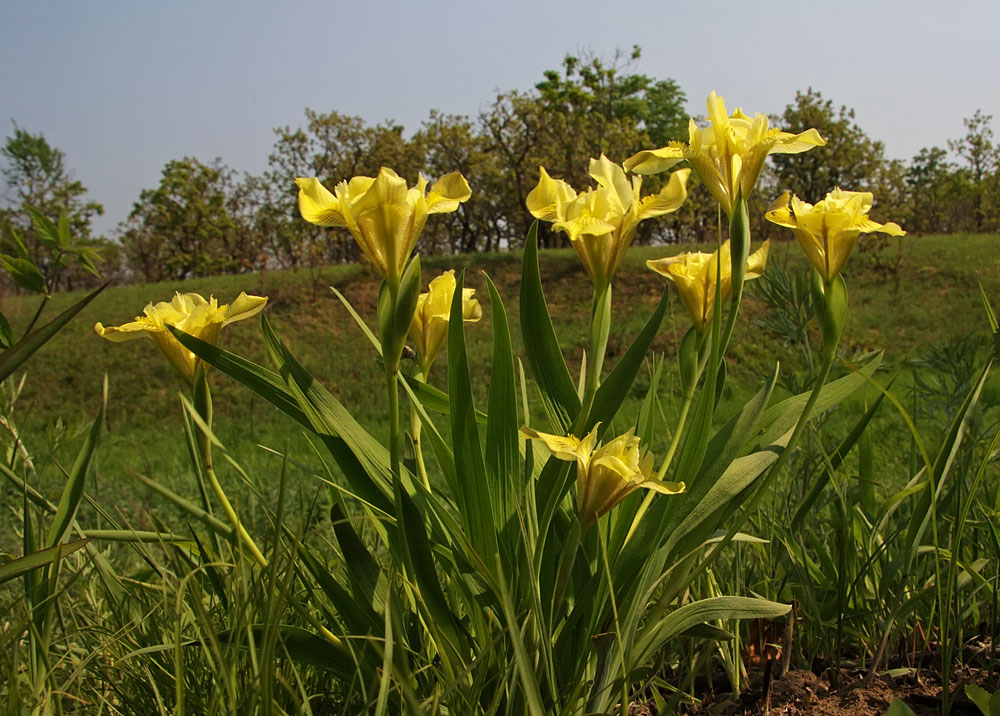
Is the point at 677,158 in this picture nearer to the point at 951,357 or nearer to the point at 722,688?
the point at 722,688

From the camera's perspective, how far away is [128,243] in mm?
28531

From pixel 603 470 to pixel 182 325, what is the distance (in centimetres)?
57

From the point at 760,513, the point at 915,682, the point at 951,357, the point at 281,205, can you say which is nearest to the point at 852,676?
the point at 915,682

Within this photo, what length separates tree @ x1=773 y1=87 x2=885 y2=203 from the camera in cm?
1577

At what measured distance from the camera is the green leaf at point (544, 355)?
974mm

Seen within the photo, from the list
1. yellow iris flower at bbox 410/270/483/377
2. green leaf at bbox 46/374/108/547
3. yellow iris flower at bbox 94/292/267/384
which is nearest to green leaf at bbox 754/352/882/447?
yellow iris flower at bbox 410/270/483/377

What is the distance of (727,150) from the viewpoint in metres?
0.85

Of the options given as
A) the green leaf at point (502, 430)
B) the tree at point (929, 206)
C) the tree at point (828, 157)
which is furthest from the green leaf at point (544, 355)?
the tree at point (929, 206)

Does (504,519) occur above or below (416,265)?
below

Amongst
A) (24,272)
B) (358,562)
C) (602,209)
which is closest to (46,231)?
(24,272)

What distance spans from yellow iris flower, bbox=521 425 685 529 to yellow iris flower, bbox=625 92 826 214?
320 millimetres

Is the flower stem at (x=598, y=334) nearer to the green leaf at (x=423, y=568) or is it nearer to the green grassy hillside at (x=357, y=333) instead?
the green leaf at (x=423, y=568)

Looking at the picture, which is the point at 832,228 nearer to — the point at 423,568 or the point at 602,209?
the point at 602,209

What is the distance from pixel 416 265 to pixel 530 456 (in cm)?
34
